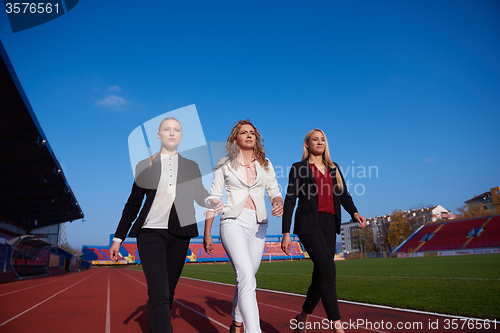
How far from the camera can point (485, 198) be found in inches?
4045

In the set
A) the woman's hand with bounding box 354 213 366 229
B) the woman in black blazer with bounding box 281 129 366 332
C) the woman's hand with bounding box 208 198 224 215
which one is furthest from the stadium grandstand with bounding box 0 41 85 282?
the woman's hand with bounding box 354 213 366 229

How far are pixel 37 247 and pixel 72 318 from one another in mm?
25935

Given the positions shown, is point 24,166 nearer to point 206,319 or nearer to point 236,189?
point 206,319

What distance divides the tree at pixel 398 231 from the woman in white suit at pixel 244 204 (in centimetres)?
8685

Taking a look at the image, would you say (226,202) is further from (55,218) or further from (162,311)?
(55,218)

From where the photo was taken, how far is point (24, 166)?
23.6 meters

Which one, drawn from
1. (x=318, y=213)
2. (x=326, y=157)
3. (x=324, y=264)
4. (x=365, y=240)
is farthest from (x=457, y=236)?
(x=324, y=264)

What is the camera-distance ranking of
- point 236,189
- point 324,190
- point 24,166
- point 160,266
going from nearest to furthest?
point 160,266, point 236,189, point 324,190, point 24,166

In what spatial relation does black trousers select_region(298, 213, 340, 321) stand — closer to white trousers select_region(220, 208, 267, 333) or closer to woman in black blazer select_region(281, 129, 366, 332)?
woman in black blazer select_region(281, 129, 366, 332)

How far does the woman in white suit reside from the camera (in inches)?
133

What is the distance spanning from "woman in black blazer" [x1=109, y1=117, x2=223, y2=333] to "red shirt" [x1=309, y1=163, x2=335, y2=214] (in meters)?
1.19

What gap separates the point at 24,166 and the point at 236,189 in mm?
25001

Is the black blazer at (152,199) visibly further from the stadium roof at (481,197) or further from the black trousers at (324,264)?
the stadium roof at (481,197)

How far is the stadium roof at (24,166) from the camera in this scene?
1505cm
